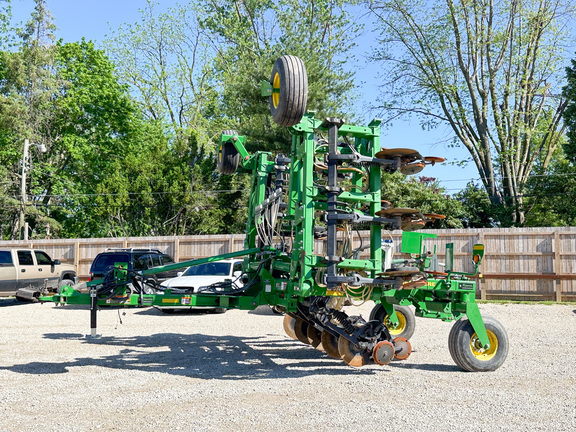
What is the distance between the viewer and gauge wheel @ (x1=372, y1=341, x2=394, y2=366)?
24.9ft

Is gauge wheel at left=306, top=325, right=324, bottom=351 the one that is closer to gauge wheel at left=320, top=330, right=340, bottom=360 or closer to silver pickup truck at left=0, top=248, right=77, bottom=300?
gauge wheel at left=320, top=330, right=340, bottom=360

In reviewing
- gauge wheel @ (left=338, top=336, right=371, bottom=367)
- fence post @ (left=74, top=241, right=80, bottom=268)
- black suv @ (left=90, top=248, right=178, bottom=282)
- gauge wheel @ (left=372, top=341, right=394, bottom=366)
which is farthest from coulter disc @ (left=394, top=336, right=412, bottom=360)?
fence post @ (left=74, top=241, right=80, bottom=268)

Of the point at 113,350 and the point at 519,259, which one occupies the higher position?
the point at 519,259

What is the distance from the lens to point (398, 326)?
10.2m

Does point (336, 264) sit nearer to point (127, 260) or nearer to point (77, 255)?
point (127, 260)

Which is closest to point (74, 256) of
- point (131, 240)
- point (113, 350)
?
point (131, 240)

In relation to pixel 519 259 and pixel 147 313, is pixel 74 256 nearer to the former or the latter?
pixel 147 313

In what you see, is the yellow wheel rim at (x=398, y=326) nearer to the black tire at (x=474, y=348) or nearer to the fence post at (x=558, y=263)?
the black tire at (x=474, y=348)

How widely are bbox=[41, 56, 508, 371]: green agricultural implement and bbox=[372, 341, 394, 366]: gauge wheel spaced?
1 cm

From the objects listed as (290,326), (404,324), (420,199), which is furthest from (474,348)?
(420,199)

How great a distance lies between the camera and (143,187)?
98.5 ft

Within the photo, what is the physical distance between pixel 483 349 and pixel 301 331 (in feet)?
9.55

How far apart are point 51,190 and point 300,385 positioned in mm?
35333

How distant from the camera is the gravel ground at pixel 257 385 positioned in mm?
5523
